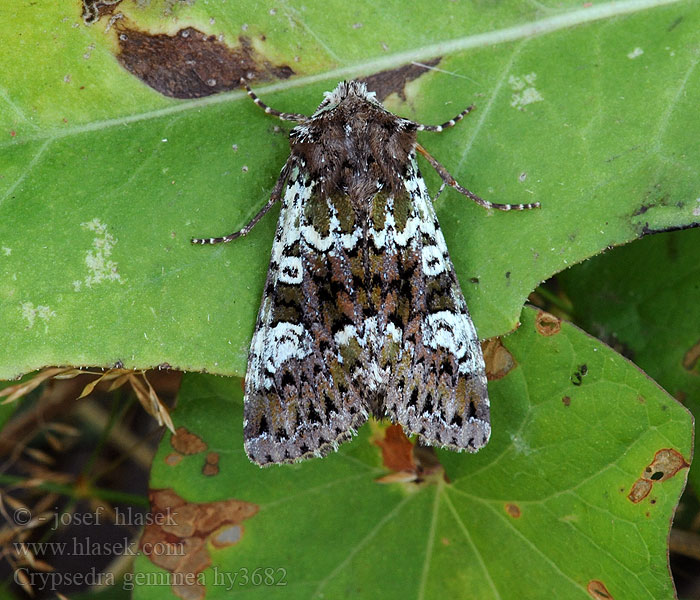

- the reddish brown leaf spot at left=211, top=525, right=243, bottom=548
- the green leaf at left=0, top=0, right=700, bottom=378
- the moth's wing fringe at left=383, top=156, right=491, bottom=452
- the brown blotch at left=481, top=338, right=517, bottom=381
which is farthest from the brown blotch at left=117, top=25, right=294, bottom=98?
the reddish brown leaf spot at left=211, top=525, right=243, bottom=548

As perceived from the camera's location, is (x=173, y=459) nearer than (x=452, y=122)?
No

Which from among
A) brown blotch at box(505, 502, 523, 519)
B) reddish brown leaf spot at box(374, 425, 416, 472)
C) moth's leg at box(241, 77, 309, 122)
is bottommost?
reddish brown leaf spot at box(374, 425, 416, 472)

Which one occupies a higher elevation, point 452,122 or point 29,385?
point 452,122

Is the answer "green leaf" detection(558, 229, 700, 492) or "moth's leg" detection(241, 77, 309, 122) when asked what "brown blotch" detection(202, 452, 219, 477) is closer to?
"moth's leg" detection(241, 77, 309, 122)

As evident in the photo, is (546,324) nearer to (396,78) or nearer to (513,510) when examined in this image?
(513,510)

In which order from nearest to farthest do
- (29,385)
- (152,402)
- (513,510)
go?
(513,510), (29,385), (152,402)

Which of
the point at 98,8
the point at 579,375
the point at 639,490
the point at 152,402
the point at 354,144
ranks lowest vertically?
the point at 152,402

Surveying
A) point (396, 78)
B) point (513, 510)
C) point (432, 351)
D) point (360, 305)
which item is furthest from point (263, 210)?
point (513, 510)
